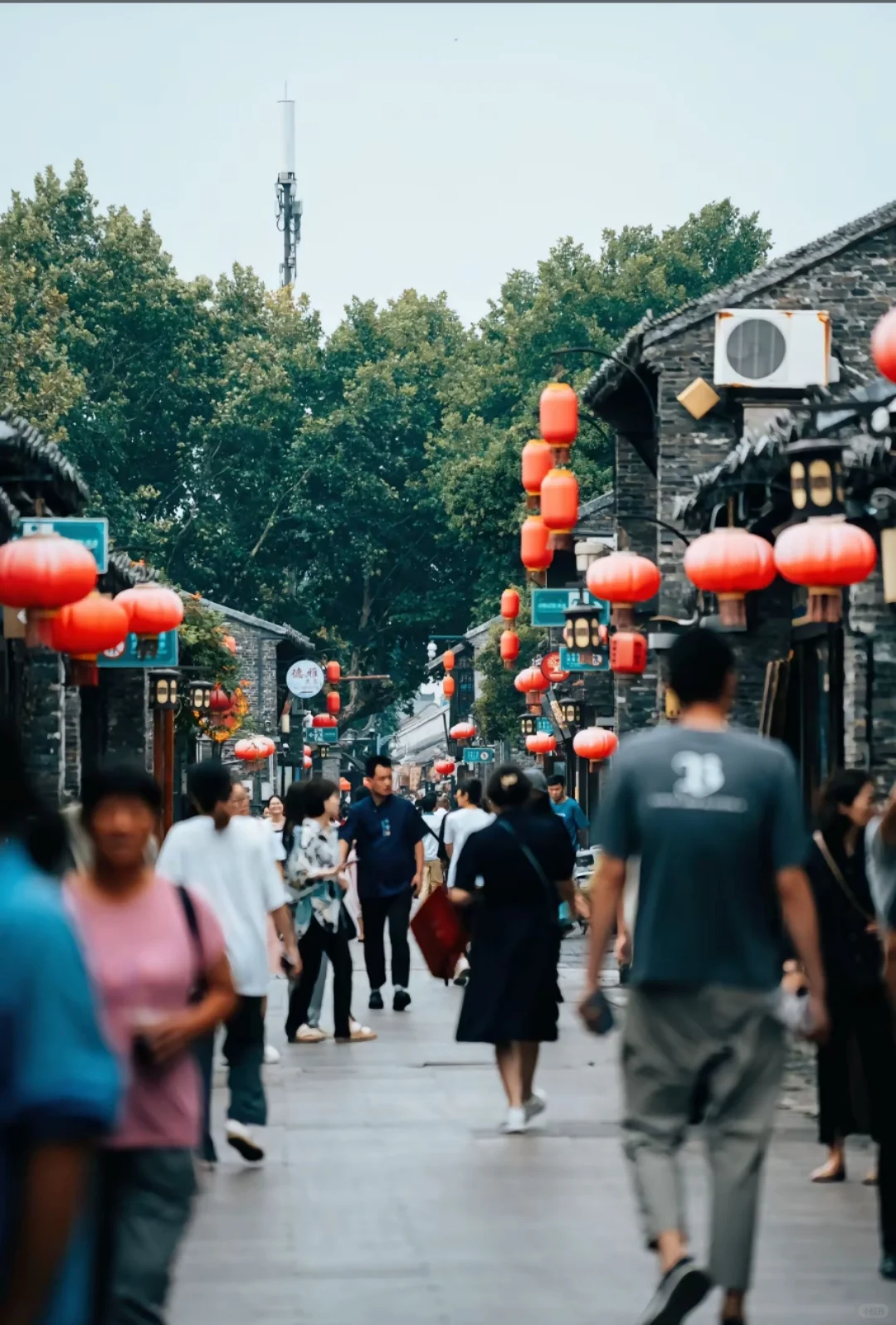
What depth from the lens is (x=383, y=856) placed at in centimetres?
1555

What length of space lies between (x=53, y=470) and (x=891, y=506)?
7036mm

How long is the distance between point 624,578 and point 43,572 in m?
7.02

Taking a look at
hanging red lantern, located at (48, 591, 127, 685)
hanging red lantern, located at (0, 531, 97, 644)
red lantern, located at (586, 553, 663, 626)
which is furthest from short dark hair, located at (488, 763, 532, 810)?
red lantern, located at (586, 553, 663, 626)

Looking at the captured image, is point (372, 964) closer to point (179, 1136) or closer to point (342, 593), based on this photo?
point (179, 1136)

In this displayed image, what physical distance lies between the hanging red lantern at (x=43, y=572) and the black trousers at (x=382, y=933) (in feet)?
12.5

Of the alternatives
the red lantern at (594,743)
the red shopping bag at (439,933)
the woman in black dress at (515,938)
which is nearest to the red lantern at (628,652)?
the red lantern at (594,743)

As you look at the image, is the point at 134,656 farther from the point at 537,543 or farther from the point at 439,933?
the point at 439,933

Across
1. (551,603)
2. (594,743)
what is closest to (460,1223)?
(551,603)

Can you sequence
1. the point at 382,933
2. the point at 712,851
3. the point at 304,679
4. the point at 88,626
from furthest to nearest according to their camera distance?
the point at 304,679
the point at 382,933
the point at 88,626
the point at 712,851

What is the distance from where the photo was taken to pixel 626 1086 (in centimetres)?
594

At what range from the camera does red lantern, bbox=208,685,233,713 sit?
32688 mm

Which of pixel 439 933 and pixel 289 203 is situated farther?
pixel 289 203

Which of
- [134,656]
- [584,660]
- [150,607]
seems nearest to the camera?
[150,607]

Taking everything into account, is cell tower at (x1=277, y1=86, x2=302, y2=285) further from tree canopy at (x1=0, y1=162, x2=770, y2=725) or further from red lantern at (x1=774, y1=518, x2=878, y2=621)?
red lantern at (x1=774, y1=518, x2=878, y2=621)
